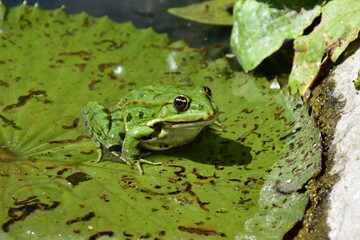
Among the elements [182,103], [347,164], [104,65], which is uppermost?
[347,164]

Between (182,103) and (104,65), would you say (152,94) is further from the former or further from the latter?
(104,65)

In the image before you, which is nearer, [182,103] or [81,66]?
[182,103]

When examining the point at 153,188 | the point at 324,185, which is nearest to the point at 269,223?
the point at 324,185

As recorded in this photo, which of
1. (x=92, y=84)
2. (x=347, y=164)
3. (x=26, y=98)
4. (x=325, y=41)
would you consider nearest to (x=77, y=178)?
(x=26, y=98)

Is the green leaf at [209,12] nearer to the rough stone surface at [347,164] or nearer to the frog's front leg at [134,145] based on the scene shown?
the rough stone surface at [347,164]

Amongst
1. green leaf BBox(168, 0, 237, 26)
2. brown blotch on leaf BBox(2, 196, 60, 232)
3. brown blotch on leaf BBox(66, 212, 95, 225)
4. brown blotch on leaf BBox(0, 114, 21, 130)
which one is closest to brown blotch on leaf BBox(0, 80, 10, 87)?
brown blotch on leaf BBox(0, 114, 21, 130)

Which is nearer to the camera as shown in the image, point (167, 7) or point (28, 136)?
point (28, 136)

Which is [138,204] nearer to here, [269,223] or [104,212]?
[104,212]
